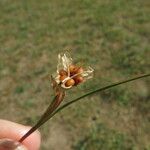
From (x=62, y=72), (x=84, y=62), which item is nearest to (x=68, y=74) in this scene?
(x=62, y=72)

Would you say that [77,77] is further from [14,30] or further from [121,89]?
[14,30]

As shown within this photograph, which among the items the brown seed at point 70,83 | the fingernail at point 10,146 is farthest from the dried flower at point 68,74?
the fingernail at point 10,146

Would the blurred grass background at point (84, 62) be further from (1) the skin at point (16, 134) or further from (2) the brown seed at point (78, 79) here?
(2) the brown seed at point (78, 79)

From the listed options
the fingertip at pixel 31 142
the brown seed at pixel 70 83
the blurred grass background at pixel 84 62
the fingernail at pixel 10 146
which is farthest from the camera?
the blurred grass background at pixel 84 62

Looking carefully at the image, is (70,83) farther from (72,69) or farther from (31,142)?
(31,142)

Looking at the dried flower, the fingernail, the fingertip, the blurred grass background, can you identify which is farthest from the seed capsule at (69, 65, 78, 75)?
the blurred grass background

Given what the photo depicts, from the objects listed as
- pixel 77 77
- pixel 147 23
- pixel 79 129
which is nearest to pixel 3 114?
pixel 79 129

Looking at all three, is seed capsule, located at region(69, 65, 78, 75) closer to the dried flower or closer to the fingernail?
the dried flower
